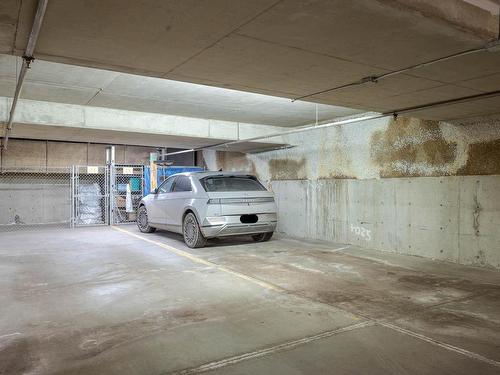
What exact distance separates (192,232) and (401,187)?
14.0ft

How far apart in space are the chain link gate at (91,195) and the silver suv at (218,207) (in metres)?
5.17

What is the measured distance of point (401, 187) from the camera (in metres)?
7.19

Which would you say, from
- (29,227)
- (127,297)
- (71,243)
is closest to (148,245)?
(71,243)

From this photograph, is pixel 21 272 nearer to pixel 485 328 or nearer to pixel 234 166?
pixel 485 328

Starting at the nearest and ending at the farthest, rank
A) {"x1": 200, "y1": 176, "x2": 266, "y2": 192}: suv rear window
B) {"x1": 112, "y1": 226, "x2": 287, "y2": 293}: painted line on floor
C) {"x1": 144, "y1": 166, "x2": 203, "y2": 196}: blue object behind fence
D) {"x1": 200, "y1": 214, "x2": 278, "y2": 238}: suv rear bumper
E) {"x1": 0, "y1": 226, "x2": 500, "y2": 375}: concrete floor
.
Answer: {"x1": 0, "y1": 226, "x2": 500, "y2": 375}: concrete floor, {"x1": 112, "y1": 226, "x2": 287, "y2": 293}: painted line on floor, {"x1": 200, "y1": 214, "x2": 278, "y2": 238}: suv rear bumper, {"x1": 200, "y1": 176, "x2": 266, "y2": 192}: suv rear window, {"x1": 144, "y1": 166, "x2": 203, "y2": 196}: blue object behind fence

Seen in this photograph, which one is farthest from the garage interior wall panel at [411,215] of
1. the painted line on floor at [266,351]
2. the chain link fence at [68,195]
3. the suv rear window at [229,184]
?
the chain link fence at [68,195]

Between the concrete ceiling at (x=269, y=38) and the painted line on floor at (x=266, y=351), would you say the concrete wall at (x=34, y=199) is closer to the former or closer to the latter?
the concrete ceiling at (x=269, y=38)

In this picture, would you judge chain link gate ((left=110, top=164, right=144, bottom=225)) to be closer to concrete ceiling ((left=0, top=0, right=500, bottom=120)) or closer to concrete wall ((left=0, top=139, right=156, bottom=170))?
concrete wall ((left=0, top=139, right=156, bottom=170))

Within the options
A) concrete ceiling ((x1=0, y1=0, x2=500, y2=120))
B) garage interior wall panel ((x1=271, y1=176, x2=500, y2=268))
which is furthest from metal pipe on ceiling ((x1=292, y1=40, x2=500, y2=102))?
garage interior wall panel ((x1=271, y1=176, x2=500, y2=268))

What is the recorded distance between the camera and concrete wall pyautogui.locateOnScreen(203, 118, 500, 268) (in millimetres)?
5984

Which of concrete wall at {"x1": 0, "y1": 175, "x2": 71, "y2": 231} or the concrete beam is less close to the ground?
the concrete beam

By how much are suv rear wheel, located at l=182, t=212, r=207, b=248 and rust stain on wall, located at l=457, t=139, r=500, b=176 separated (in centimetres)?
488

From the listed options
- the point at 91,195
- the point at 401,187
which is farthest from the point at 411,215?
the point at 91,195

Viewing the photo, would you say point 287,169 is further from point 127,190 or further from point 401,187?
point 127,190
